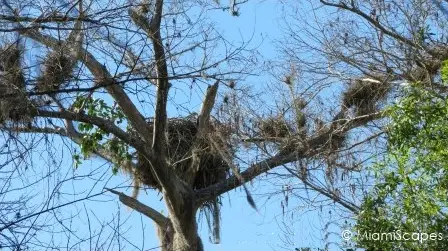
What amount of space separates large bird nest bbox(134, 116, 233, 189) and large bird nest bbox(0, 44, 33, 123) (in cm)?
600

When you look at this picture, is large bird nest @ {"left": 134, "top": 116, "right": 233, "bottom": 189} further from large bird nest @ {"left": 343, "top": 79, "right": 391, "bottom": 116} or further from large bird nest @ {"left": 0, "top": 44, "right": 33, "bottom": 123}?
large bird nest @ {"left": 0, "top": 44, "right": 33, "bottom": 123}

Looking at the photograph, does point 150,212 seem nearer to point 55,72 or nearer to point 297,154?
point 297,154

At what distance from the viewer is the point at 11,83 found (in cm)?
612

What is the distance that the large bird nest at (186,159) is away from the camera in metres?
12.4

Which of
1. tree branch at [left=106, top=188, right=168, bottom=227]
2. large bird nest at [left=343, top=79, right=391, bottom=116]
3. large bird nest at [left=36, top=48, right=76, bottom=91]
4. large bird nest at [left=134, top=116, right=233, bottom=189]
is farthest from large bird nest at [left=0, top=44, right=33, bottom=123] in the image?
large bird nest at [left=134, top=116, right=233, bottom=189]

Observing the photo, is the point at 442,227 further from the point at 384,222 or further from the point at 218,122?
the point at 218,122

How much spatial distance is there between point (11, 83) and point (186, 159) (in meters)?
6.44

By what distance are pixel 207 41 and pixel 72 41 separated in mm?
1783

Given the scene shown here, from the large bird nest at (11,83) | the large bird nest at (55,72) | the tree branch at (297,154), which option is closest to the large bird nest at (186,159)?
the tree branch at (297,154)

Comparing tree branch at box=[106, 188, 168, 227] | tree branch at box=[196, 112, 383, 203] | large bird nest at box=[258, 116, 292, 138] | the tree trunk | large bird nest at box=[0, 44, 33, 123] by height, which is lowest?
large bird nest at box=[0, 44, 33, 123]

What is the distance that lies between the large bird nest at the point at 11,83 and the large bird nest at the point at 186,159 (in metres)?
6.00

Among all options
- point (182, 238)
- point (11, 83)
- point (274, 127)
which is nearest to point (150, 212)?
point (182, 238)

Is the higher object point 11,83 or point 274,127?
point 274,127

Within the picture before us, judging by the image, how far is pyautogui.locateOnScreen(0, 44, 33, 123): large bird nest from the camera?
6.09 metres
